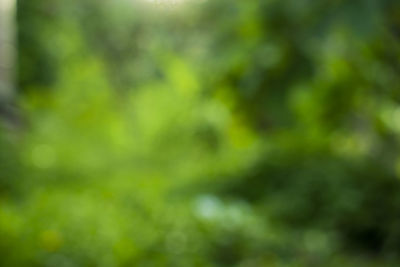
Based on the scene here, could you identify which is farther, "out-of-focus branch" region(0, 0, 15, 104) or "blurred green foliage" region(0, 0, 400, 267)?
"out-of-focus branch" region(0, 0, 15, 104)

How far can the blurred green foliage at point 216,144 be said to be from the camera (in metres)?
2.67

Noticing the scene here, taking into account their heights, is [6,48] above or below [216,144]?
above

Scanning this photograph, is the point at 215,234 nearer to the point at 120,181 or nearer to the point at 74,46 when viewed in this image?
the point at 120,181

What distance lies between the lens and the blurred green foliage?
8.76 feet

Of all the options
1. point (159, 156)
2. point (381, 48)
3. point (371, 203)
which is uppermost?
point (159, 156)

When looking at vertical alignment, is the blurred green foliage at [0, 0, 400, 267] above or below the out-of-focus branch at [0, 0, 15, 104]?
below

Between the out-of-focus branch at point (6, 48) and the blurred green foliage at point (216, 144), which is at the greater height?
the out-of-focus branch at point (6, 48)

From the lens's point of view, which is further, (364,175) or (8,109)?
(8,109)

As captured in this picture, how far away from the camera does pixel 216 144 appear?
31.5ft

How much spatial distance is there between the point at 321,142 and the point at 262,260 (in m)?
2.73

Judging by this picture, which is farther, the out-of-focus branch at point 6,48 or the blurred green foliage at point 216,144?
the out-of-focus branch at point 6,48

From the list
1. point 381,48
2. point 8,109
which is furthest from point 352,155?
point 381,48

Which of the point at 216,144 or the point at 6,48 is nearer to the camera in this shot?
the point at 6,48

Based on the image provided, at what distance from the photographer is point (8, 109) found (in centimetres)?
748
